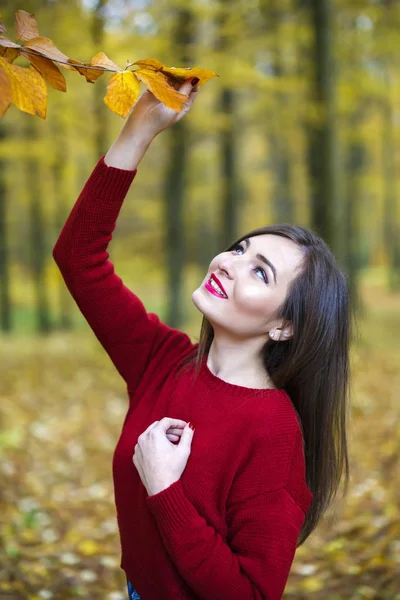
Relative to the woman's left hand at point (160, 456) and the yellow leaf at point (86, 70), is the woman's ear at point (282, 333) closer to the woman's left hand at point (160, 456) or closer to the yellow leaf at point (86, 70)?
the woman's left hand at point (160, 456)

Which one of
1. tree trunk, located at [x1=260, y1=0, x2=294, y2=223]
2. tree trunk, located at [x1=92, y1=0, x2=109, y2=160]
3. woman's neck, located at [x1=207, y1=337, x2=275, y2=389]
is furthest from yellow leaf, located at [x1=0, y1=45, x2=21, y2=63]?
tree trunk, located at [x1=260, y1=0, x2=294, y2=223]

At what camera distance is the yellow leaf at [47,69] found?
138 centimetres

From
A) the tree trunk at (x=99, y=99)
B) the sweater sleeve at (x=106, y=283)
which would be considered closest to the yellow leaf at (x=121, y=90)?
the sweater sleeve at (x=106, y=283)

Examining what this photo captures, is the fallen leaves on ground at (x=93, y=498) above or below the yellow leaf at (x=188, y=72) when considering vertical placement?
below

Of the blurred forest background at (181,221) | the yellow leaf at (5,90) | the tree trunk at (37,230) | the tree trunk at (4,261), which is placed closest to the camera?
the yellow leaf at (5,90)

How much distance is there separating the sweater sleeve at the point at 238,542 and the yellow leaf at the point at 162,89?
0.86m

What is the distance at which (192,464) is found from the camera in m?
1.53

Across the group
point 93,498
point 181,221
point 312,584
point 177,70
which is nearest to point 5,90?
point 177,70

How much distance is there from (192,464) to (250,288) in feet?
1.49

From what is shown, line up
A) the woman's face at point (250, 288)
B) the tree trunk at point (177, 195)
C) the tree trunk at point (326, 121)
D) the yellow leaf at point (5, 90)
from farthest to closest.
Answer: the tree trunk at point (177, 195), the tree trunk at point (326, 121), the woman's face at point (250, 288), the yellow leaf at point (5, 90)

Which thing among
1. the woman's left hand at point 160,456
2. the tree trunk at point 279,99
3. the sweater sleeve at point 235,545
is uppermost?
the tree trunk at point 279,99

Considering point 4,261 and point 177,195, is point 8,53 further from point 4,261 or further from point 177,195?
point 4,261

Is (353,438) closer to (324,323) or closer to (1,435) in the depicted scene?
(1,435)

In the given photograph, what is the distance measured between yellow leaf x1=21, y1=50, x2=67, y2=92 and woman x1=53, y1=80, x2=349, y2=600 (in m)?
0.21
